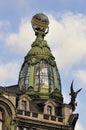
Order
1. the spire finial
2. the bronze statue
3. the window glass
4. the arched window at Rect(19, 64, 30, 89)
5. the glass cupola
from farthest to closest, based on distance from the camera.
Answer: the spire finial, the arched window at Rect(19, 64, 30, 89), the window glass, the glass cupola, the bronze statue

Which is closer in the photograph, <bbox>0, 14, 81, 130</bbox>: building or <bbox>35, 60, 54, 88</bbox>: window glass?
<bbox>0, 14, 81, 130</bbox>: building

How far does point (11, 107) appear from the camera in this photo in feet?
253

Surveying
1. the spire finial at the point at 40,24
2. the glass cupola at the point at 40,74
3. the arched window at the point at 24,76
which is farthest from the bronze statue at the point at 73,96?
the spire finial at the point at 40,24

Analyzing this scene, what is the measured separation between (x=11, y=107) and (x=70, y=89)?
12.6m

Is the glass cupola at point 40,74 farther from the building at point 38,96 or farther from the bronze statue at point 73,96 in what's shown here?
the bronze statue at point 73,96

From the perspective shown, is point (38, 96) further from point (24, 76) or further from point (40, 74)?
point (24, 76)

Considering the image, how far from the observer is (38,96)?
86.4 meters

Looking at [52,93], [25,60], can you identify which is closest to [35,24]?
[25,60]

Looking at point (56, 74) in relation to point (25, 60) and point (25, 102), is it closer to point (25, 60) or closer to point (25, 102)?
point (25, 60)

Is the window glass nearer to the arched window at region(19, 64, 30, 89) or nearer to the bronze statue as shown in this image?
the arched window at region(19, 64, 30, 89)

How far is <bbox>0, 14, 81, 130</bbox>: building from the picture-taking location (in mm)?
77312

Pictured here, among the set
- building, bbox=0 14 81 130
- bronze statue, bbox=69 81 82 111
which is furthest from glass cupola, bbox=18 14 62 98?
bronze statue, bbox=69 81 82 111

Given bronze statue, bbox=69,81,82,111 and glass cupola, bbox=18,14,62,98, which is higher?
glass cupola, bbox=18,14,62,98

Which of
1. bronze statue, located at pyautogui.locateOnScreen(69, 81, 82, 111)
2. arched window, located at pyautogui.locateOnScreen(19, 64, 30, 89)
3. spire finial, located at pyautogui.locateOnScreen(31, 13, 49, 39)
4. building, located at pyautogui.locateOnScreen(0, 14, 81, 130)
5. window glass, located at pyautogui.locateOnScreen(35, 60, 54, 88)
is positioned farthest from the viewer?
spire finial, located at pyautogui.locateOnScreen(31, 13, 49, 39)
